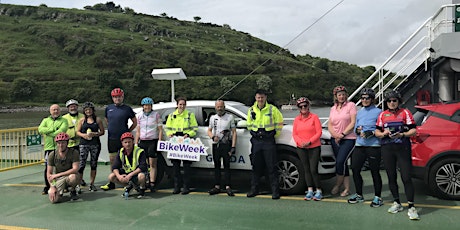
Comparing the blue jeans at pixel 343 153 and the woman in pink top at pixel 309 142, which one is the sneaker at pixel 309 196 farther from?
the blue jeans at pixel 343 153

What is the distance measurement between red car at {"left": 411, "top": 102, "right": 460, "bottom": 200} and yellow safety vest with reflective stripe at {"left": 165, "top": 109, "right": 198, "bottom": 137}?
3467 millimetres

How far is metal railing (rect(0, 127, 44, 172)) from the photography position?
9363mm

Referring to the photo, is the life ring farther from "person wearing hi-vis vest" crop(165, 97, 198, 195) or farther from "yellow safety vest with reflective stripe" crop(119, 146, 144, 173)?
"yellow safety vest with reflective stripe" crop(119, 146, 144, 173)

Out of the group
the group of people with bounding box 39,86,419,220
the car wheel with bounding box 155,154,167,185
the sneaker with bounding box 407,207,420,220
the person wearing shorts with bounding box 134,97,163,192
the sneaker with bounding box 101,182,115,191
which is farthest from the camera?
the sneaker with bounding box 101,182,115,191

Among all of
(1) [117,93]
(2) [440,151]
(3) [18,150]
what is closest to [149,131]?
(1) [117,93]

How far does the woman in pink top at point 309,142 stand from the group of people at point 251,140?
15 millimetres

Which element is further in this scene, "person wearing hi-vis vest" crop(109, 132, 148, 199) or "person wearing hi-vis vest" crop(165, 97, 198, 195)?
"person wearing hi-vis vest" crop(165, 97, 198, 195)

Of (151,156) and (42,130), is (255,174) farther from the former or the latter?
(42,130)

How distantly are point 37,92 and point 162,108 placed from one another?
10948cm

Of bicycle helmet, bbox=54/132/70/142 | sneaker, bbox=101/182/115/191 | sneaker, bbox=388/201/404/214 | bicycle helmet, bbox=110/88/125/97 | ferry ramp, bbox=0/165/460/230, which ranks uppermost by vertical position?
bicycle helmet, bbox=110/88/125/97

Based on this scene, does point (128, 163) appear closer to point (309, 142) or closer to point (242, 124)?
point (242, 124)

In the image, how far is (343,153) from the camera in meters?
5.79

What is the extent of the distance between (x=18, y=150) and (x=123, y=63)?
126228mm

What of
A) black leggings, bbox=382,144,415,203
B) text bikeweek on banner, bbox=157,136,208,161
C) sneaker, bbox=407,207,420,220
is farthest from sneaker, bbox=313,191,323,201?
text bikeweek on banner, bbox=157,136,208,161
